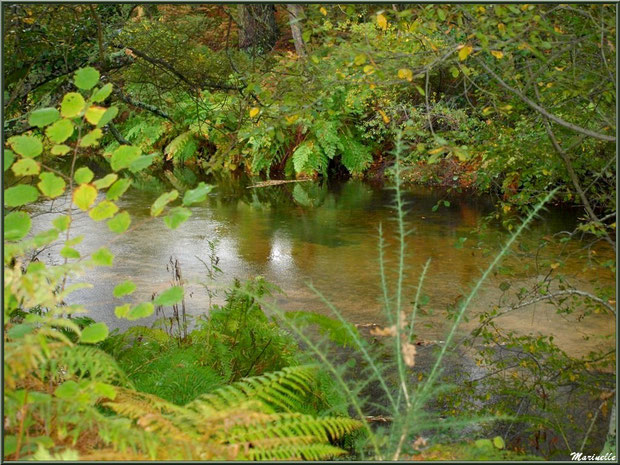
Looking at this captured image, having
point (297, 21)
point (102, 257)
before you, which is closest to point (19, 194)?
point (102, 257)

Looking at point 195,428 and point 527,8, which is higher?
point 527,8

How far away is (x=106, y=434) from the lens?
1.38 meters

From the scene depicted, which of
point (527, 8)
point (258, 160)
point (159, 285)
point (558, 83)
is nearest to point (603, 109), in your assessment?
point (558, 83)

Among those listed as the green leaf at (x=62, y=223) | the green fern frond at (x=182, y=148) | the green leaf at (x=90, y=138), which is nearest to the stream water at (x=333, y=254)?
the green leaf at (x=90, y=138)

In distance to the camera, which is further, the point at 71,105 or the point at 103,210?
the point at 71,105

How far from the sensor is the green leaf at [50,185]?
1.64 m

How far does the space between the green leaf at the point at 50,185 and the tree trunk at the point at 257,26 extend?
2974 millimetres

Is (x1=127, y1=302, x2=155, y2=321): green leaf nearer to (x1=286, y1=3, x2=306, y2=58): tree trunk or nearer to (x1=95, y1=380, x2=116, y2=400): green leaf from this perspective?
(x1=95, y1=380, x2=116, y2=400): green leaf

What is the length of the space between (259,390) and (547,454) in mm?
1932

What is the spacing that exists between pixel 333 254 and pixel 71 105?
6.29 meters

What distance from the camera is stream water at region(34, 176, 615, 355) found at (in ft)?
18.0

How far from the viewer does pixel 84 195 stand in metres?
1.62

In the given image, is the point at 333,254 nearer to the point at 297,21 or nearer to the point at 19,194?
the point at 297,21

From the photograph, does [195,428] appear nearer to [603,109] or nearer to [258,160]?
[603,109]
